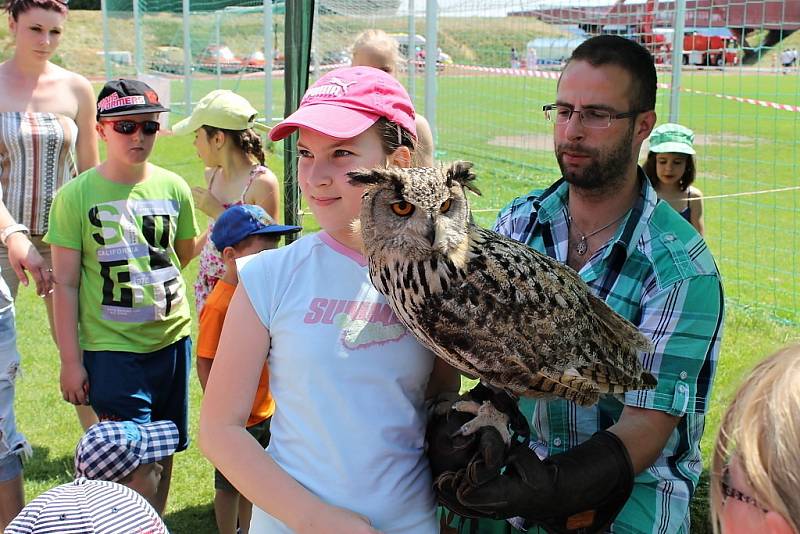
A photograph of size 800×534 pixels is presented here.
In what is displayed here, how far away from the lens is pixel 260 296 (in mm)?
1927

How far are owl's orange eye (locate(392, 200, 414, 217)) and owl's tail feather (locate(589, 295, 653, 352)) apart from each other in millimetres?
540

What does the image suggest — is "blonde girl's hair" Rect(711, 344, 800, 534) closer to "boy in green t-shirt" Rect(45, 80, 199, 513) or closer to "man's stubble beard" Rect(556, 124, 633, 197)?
"man's stubble beard" Rect(556, 124, 633, 197)

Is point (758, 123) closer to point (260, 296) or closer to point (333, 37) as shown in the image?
point (333, 37)

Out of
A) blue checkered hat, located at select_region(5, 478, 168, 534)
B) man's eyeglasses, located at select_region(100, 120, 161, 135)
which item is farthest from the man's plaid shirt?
man's eyeglasses, located at select_region(100, 120, 161, 135)

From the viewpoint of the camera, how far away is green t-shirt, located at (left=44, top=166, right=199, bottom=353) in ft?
12.0

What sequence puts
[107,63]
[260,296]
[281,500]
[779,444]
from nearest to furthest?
[779,444], [281,500], [260,296], [107,63]

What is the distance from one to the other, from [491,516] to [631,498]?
1.44 ft

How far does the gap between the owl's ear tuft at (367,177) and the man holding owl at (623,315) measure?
2.24ft

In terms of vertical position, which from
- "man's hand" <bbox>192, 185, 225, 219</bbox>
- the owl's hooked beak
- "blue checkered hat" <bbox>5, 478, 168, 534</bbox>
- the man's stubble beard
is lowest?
"blue checkered hat" <bbox>5, 478, 168, 534</bbox>

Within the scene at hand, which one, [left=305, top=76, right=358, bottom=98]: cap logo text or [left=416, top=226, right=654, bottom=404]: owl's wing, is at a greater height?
[left=305, top=76, right=358, bottom=98]: cap logo text

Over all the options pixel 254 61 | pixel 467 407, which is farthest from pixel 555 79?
pixel 467 407

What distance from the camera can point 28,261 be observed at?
3615 mm

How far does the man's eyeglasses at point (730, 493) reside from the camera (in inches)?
45.7

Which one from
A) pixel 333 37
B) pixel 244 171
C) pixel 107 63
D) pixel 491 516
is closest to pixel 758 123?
pixel 333 37
